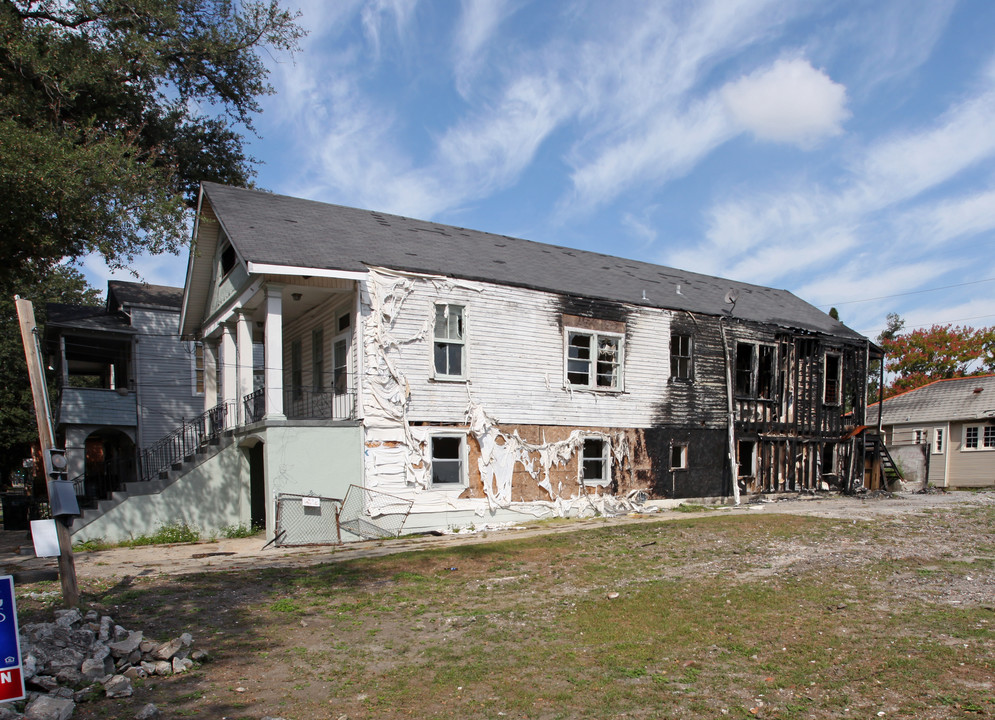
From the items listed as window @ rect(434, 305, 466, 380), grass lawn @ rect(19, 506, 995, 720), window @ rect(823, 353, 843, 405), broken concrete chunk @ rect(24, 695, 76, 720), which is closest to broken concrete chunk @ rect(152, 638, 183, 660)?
grass lawn @ rect(19, 506, 995, 720)

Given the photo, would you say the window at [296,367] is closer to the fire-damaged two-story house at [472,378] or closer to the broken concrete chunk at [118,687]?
the fire-damaged two-story house at [472,378]

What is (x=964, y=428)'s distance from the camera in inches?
1275

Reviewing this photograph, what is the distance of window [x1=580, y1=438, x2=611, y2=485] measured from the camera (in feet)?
63.0

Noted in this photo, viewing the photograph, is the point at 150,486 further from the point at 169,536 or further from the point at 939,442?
the point at 939,442

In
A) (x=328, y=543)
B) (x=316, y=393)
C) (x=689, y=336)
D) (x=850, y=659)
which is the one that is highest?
(x=689, y=336)

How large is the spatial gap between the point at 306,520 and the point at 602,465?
8.38 m

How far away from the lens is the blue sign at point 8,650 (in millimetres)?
4773

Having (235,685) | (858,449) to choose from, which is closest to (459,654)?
(235,685)

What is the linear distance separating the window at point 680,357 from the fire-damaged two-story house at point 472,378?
0.19 feet

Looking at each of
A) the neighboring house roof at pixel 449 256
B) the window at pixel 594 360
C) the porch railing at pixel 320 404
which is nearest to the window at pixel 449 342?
the neighboring house roof at pixel 449 256

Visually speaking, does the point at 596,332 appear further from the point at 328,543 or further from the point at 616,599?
the point at 616,599

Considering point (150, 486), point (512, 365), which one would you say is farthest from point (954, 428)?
point (150, 486)

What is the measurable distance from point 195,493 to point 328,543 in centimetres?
359

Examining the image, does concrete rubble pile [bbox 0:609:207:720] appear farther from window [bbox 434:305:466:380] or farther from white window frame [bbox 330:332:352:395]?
window [bbox 434:305:466:380]
